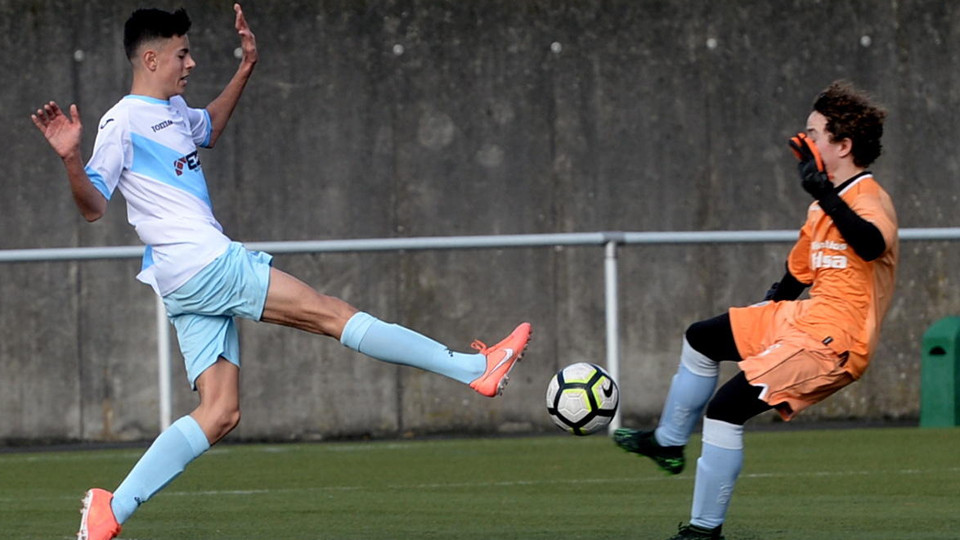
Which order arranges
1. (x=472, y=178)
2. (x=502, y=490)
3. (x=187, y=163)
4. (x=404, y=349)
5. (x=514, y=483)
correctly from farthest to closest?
(x=472, y=178)
(x=514, y=483)
(x=502, y=490)
(x=187, y=163)
(x=404, y=349)

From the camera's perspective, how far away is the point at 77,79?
11438mm

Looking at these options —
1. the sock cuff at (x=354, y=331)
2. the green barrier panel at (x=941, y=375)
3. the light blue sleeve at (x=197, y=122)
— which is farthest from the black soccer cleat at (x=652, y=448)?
the green barrier panel at (x=941, y=375)

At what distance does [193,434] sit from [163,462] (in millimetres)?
138

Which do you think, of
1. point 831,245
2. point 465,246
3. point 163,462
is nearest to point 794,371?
point 831,245

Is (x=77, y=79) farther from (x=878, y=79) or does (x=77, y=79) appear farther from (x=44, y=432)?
(x=878, y=79)

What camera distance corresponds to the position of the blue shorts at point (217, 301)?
5469 mm

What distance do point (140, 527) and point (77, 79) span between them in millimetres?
5740

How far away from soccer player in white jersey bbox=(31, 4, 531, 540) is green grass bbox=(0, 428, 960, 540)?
91 centimetres

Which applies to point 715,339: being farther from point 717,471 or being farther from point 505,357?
point 505,357

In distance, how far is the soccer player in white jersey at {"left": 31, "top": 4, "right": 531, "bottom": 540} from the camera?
17.8 ft

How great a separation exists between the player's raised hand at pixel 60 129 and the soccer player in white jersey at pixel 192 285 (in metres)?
0.18

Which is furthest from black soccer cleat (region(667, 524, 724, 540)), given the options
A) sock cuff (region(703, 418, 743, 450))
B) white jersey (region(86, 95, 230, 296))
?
white jersey (region(86, 95, 230, 296))

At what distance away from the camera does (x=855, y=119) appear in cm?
550

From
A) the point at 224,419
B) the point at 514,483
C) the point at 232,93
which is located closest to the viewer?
the point at 224,419
